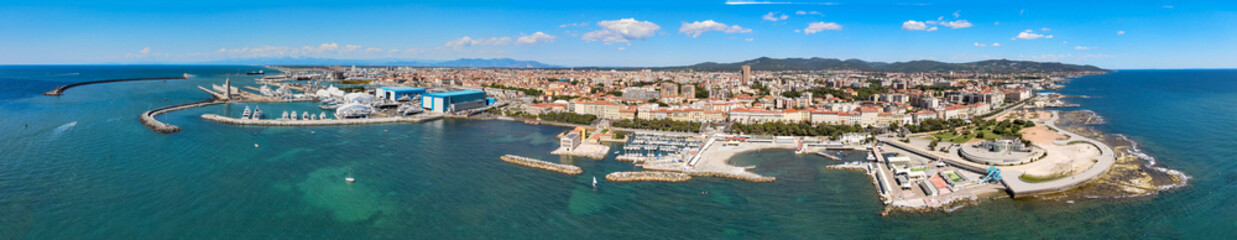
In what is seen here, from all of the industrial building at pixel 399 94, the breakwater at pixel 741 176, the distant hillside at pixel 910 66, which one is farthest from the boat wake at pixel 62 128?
the distant hillside at pixel 910 66

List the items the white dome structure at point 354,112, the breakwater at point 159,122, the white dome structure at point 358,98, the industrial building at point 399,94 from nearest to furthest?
1. the breakwater at point 159,122
2. the white dome structure at point 354,112
3. the white dome structure at point 358,98
4. the industrial building at point 399,94

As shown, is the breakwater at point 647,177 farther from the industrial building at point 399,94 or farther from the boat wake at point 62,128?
the industrial building at point 399,94

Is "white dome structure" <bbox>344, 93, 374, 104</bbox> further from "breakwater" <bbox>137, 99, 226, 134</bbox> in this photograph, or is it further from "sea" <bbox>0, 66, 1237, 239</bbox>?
"sea" <bbox>0, 66, 1237, 239</bbox>

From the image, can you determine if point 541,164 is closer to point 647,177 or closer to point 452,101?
point 647,177

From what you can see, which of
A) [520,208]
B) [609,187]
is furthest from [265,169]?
[609,187]

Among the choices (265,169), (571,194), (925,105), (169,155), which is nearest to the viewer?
(571,194)

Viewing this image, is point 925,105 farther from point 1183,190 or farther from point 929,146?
point 1183,190

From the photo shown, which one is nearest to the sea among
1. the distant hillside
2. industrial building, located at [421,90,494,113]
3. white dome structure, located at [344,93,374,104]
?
industrial building, located at [421,90,494,113]

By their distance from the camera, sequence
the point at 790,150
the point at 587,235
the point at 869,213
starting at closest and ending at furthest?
the point at 587,235
the point at 869,213
the point at 790,150
